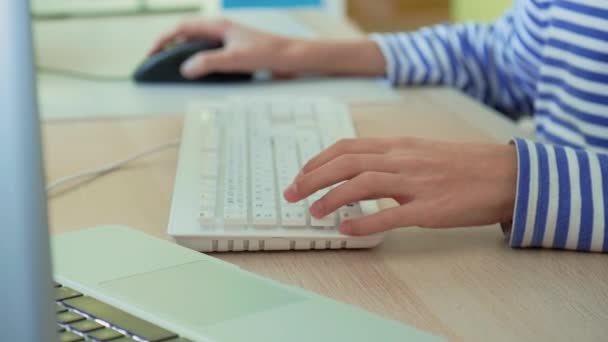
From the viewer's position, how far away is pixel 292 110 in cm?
98

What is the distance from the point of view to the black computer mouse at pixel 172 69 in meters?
1.17

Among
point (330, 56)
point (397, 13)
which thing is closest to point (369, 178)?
point (330, 56)

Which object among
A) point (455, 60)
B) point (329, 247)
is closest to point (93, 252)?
point (329, 247)

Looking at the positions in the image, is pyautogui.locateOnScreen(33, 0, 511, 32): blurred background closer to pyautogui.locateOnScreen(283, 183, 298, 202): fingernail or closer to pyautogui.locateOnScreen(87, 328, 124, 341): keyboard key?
Result: pyautogui.locateOnScreen(87, 328, 124, 341): keyboard key

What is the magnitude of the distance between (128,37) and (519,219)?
87cm

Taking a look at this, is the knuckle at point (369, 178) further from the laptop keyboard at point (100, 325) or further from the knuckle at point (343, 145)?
the laptop keyboard at point (100, 325)

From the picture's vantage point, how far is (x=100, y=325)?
1.76 feet

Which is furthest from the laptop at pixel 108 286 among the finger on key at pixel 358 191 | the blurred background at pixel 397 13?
the blurred background at pixel 397 13

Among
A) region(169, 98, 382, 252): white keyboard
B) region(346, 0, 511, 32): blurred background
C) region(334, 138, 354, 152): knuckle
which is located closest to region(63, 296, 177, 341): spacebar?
region(169, 98, 382, 252): white keyboard

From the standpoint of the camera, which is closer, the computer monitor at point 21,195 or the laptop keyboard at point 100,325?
the computer monitor at point 21,195

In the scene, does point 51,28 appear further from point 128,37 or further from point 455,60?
point 455,60

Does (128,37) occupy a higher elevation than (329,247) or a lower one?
higher

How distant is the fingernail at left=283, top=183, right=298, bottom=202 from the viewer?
0.71m

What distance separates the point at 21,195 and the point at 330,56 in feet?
2.79
